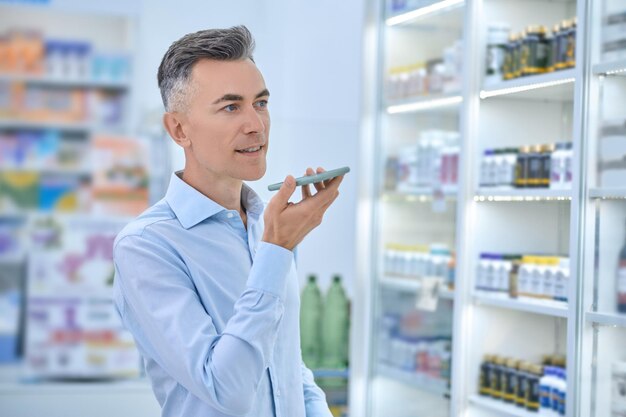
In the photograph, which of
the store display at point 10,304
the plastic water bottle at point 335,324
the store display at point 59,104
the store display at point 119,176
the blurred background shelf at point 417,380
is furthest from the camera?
the store display at point 59,104

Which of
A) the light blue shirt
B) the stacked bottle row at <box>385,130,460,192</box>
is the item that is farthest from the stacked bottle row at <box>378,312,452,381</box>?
the light blue shirt

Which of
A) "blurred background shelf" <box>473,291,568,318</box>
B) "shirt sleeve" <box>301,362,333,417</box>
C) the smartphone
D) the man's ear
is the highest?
the man's ear

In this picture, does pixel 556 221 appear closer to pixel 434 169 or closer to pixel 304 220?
pixel 434 169

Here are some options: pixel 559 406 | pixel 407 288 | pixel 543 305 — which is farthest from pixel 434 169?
pixel 559 406

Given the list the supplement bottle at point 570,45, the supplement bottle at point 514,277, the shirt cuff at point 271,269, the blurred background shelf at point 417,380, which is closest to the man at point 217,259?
the shirt cuff at point 271,269

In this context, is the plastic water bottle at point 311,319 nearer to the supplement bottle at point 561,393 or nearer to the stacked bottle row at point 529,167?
the stacked bottle row at point 529,167

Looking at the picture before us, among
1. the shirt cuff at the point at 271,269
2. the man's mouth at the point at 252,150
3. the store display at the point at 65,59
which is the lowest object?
the shirt cuff at the point at 271,269

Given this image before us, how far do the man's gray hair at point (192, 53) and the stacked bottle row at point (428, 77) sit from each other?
9.68 ft

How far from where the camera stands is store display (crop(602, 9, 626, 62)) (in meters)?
3.38

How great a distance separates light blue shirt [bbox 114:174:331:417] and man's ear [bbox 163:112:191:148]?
79mm

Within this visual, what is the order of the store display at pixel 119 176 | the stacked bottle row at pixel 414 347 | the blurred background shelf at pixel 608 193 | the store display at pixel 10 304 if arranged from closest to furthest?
1. the blurred background shelf at pixel 608 193
2. the stacked bottle row at pixel 414 347
3. the store display at pixel 119 176
4. the store display at pixel 10 304

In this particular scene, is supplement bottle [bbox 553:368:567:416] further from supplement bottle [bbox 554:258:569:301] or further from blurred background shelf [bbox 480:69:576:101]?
blurred background shelf [bbox 480:69:576:101]

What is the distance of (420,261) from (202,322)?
11.2 feet

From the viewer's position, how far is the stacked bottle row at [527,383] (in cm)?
376
